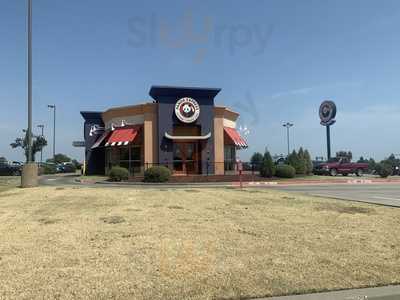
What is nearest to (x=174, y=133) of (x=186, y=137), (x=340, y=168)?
(x=186, y=137)

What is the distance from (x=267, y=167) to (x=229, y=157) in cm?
475

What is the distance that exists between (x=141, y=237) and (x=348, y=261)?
3.42 meters

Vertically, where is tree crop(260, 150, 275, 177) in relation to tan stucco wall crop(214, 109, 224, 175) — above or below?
below

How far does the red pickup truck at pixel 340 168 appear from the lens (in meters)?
45.4

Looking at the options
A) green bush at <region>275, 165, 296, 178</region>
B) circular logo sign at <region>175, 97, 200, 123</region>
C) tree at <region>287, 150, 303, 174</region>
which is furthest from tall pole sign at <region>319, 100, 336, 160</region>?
circular logo sign at <region>175, 97, 200, 123</region>

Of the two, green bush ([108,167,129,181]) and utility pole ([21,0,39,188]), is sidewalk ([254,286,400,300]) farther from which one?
green bush ([108,167,129,181])

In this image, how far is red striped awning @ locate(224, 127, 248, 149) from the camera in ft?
126

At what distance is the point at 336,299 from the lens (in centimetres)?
578

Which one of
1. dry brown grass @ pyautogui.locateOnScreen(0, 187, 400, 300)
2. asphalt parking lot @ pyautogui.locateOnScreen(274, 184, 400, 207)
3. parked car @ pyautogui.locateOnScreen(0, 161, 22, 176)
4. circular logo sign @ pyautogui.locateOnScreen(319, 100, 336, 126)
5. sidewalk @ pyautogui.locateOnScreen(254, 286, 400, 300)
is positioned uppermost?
circular logo sign @ pyautogui.locateOnScreen(319, 100, 336, 126)

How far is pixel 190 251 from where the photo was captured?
24.8 ft

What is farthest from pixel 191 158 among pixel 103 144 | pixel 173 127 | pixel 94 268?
pixel 94 268

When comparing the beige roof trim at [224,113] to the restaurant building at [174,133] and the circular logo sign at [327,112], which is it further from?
the circular logo sign at [327,112]

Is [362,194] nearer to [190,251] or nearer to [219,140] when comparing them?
[190,251]

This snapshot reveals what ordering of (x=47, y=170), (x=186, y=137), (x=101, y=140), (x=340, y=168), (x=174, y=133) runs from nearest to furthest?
(x=186, y=137), (x=174, y=133), (x=101, y=140), (x=340, y=168), (x=47, y=170)
